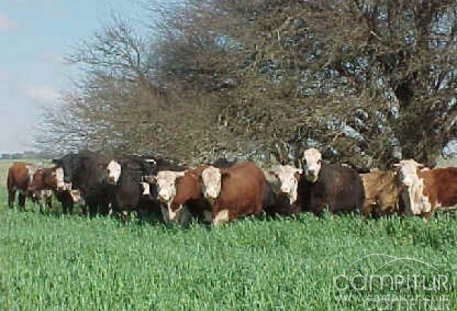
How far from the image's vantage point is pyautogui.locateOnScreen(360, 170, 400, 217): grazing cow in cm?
1332

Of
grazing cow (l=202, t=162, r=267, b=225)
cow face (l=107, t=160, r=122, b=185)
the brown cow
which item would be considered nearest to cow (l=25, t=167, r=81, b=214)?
the brown cow

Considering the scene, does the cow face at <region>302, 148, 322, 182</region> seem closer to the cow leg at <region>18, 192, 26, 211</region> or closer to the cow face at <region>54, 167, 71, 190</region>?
the cow face at <region>54, 167, 71, 190</region>

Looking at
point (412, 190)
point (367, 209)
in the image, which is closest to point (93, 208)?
point (367, 209)

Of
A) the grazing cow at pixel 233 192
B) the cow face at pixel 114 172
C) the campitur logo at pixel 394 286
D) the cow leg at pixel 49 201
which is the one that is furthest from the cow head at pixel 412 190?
the cow leg at pixel 49 201

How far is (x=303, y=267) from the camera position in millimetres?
7461

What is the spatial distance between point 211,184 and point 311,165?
1906mm

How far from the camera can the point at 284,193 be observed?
13.5 metres

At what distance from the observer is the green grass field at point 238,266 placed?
6.14 m

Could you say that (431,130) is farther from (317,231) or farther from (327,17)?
(317,231)

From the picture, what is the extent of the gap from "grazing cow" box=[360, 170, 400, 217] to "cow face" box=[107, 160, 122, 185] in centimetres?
494

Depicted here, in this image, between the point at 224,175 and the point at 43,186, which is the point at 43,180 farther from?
the point at 224,175

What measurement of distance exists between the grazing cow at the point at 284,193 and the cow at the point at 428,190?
194cm

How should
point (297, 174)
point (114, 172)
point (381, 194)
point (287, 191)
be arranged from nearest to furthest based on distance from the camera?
point (287, 191) < point (381, 194) < point (297, 174) < point (114, 172)

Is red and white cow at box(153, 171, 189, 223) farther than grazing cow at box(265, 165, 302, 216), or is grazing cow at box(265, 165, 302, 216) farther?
grazing cow at box(265, 165, 302, 216)
